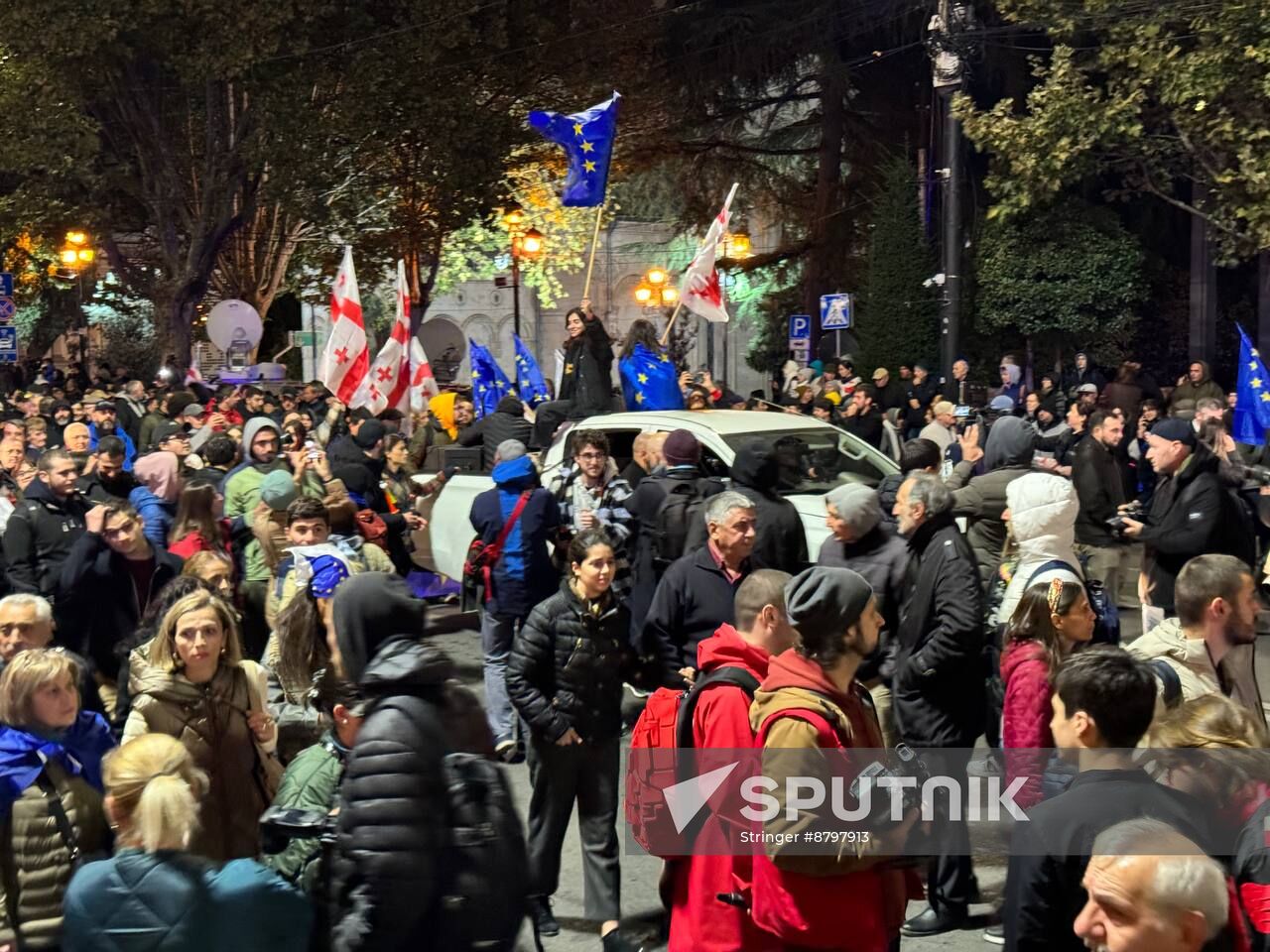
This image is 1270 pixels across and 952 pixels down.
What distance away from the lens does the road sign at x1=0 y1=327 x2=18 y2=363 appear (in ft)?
71.4

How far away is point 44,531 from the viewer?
8.05 meters

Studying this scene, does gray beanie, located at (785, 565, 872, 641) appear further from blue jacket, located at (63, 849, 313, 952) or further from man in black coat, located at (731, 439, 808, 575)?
man in black coat, located at (731, 439, 808, 575)

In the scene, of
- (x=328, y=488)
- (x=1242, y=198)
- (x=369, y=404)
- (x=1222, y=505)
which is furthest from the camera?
(x=1242, y=198)

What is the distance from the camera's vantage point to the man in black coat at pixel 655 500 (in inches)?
330

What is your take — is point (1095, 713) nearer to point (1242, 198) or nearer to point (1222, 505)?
point (1222, 505)

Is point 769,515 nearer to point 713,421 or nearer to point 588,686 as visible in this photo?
point 588,686

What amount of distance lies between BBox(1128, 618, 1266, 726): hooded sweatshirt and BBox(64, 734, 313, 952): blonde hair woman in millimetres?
2792

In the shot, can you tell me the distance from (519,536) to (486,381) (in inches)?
427

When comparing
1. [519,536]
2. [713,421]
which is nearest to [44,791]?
[519,536]

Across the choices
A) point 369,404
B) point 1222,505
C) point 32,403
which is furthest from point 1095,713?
point 32,403

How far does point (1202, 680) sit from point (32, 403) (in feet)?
51.9

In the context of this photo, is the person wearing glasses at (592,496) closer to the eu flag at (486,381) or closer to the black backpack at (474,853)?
the black backpack at (474,853)

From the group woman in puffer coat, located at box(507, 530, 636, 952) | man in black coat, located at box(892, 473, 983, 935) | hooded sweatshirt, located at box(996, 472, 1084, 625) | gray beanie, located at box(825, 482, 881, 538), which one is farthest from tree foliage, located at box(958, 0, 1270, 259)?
woman in puffer coat, located at box(507, 530, 636, 952)

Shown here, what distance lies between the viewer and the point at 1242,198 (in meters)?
21.7
